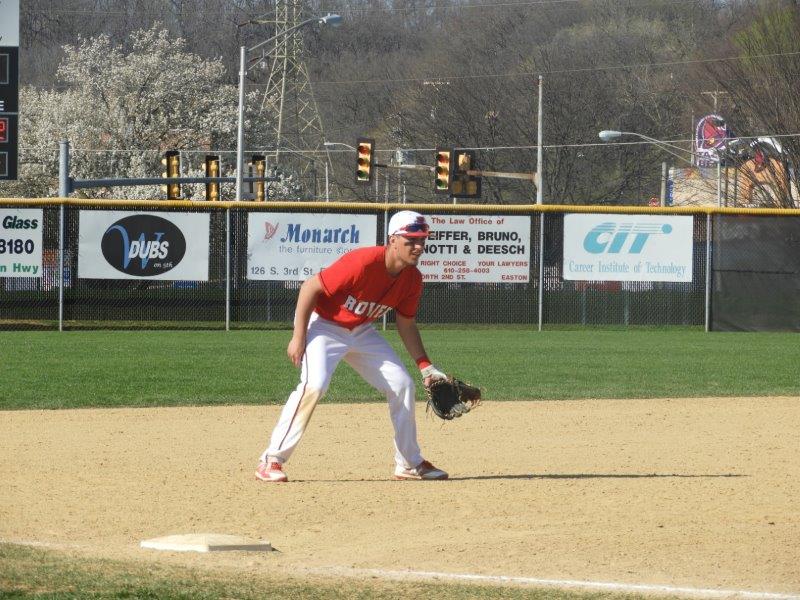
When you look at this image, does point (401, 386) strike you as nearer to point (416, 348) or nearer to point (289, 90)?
point (416, 348)

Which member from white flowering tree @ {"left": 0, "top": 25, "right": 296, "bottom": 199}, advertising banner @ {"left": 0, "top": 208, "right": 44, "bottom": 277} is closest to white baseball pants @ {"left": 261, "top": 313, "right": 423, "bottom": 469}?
advertising banner @ {"left": 0, "top": 208, "right": 44, "bottom": 277}

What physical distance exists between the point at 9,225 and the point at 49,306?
158 cm

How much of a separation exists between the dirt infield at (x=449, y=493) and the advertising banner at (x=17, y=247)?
11.1 meters

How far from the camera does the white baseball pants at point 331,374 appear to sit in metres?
7.89

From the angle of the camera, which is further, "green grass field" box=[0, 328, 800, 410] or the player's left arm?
"green grass field" box=[0, 328, 800, 410]

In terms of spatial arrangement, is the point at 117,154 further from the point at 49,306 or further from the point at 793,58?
the point at 49,306

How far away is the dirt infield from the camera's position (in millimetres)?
6004

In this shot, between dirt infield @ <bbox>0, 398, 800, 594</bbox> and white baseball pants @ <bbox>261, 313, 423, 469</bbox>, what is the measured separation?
0.35 metres

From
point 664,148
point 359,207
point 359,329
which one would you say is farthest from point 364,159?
point 359,329

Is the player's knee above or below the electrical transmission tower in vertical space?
below

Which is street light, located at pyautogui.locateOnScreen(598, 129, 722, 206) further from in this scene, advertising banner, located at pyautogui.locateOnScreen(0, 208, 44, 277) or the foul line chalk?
the foul line chalk

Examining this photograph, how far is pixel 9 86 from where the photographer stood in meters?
21.0

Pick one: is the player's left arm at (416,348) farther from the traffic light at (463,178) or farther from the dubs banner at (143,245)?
the traffic light at (463,178)

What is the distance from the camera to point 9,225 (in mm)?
22453
